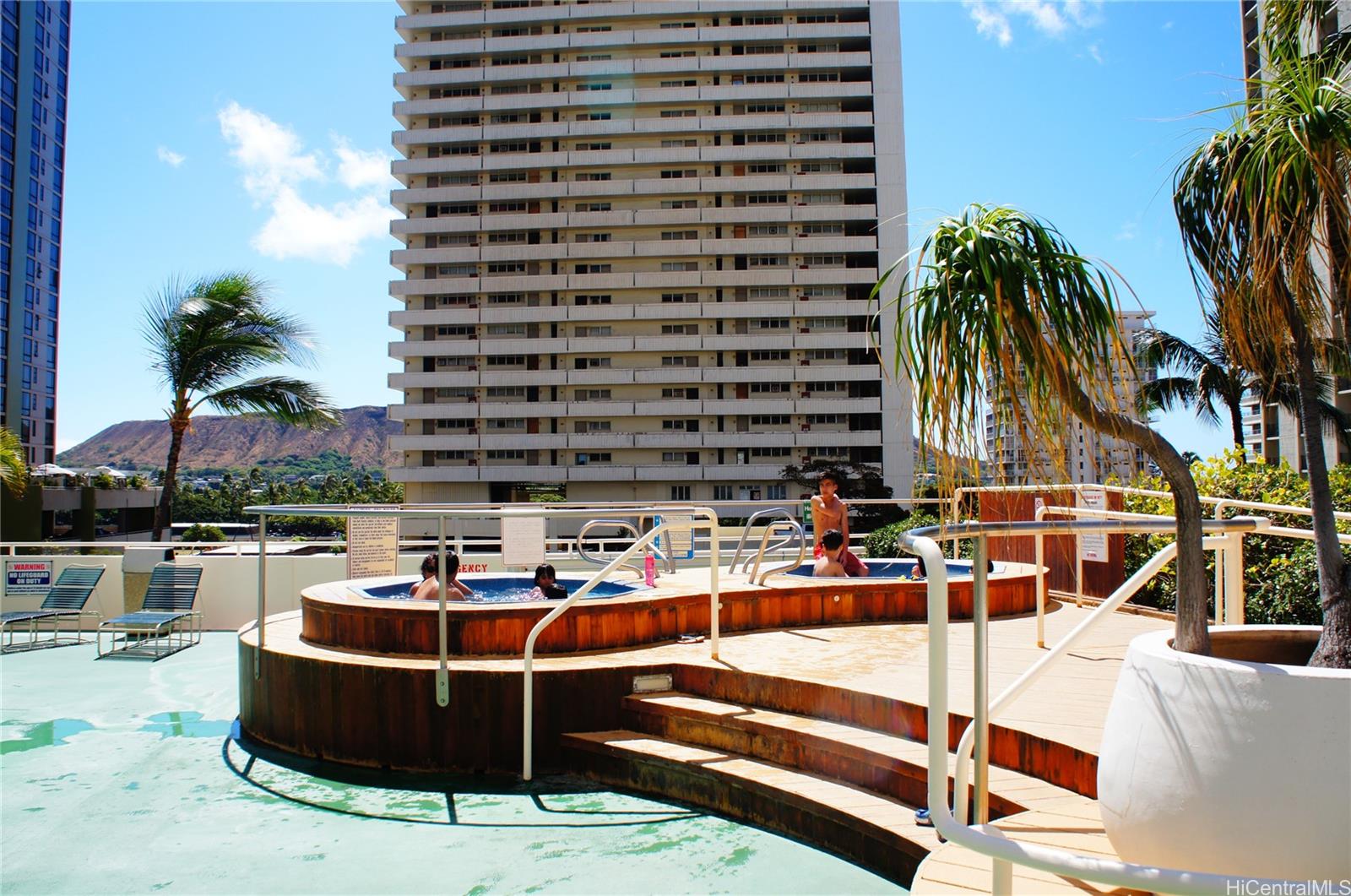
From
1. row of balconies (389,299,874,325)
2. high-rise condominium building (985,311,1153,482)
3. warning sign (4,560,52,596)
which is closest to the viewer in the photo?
high-rise condominium building (985,311,1153,482)

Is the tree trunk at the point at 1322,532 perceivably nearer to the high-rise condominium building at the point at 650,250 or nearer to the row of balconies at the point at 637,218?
the high-rise condominium building at the point at 650,250

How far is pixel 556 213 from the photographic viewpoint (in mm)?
52438

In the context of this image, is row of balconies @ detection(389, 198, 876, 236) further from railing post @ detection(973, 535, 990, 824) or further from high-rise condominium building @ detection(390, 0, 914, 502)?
railing post @ detection(973, 535, 990, 824)

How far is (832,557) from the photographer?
909 centimetres

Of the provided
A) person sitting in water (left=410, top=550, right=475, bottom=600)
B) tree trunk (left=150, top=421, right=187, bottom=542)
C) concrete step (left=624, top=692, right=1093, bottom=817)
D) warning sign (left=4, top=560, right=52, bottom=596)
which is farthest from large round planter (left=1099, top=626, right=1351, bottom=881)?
tree trunk (left=150, top=421, right=187, bottom=542)

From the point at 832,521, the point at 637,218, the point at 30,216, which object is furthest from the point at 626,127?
the point at 832,521

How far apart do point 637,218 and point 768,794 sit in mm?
49685

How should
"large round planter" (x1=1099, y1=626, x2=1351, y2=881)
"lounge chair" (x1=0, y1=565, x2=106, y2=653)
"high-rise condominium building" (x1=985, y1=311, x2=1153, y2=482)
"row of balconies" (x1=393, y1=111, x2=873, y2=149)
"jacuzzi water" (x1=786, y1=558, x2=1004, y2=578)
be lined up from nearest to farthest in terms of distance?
1. "large round planter" (x1=1099, y1=626, x2=1351, y2=881)
2. "high-rise condominium building" (x1=985, y1=311, x2=1153, y2=482)
3. "jacuzzi water" (x1=786, y1=558, x2=1004, y2=578)
4. "lounge chair" (x1=0, y1=565, x2=106, y2=653)
5. "row of balconies" (x1=393, y1=111, x2=873, y2=149)

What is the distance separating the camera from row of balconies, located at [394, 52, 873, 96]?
5147cm

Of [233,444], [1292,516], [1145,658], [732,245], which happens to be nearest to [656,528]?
[1145,658]

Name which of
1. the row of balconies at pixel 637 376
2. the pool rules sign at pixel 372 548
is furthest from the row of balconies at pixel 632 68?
the pool rules sign at pixel 372 548

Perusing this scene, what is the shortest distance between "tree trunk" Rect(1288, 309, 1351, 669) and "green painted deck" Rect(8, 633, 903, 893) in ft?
6.85

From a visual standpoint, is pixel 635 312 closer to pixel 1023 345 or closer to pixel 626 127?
pixel 626 127

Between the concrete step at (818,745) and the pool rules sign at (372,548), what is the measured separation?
489 centimetres
